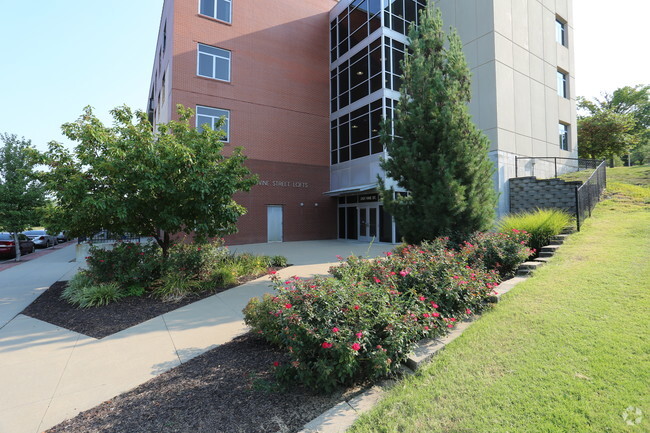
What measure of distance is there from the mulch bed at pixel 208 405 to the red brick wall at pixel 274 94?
14.9 meters

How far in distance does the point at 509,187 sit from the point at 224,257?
1403 cm

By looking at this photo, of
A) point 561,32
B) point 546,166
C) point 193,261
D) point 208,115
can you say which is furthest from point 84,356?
point 561,32

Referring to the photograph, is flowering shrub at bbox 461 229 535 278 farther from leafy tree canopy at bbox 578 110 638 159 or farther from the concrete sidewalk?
leafy tree canopy at bbox 578 110 638 159

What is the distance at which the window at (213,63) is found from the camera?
1767cm

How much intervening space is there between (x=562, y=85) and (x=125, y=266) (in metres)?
25.9

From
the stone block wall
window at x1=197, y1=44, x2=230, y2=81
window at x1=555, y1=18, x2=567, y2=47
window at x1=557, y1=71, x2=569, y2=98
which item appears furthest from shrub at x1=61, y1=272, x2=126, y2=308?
window at x1=555, y1=18, x2=567, y2=47

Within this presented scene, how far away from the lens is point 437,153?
27.6ft

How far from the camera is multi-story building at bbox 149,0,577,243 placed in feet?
54.1

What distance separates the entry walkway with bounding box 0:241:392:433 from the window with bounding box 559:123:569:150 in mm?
21947

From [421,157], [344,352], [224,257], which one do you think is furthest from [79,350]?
[421,157]

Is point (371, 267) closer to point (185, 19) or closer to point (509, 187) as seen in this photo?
point (509, 187)

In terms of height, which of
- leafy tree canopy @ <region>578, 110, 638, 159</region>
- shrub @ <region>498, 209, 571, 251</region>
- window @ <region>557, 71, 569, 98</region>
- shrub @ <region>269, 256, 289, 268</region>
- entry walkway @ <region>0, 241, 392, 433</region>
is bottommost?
entry walkway @ <region>0, 241, 392, 433</region>

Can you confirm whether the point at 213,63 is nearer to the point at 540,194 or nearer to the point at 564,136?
the point at 540,194

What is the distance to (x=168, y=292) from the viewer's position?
7.05 meters
